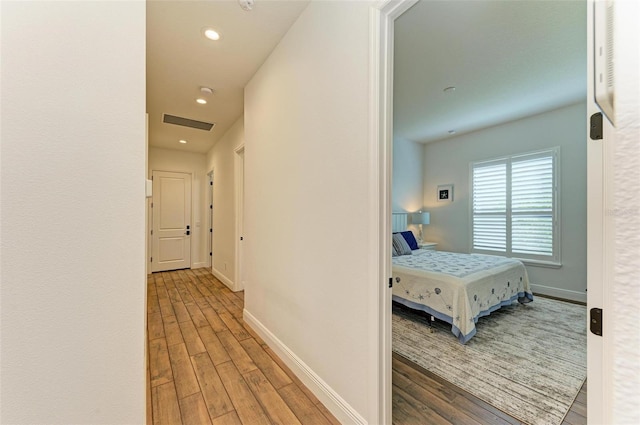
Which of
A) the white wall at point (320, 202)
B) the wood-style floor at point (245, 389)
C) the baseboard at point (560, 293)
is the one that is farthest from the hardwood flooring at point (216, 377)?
the baseboard at point (560, 293)

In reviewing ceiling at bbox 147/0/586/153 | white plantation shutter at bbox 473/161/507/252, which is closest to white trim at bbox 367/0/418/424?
ceiling at bbox 147/0/586/153

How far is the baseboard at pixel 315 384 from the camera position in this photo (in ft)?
4.65

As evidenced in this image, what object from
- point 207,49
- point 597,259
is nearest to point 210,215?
point 207,49

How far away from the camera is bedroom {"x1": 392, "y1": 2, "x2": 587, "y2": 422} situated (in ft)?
6.76

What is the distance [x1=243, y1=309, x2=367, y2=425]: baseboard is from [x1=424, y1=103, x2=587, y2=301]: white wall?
402 centimetres

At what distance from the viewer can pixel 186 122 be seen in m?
3.97

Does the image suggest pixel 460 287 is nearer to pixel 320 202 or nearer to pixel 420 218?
pixel 320 202

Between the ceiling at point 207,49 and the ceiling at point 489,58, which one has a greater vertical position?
the ceiling at point 489,58

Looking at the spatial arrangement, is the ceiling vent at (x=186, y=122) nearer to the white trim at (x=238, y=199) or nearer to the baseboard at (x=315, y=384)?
the white trim at (x=238, y=199)

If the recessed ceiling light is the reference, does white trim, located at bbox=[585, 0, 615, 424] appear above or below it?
below

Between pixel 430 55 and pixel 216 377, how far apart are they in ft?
11.1

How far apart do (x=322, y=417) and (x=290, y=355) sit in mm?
541

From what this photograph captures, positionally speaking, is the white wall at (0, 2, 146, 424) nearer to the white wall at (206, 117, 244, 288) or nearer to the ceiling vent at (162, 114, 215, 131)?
the white wall at (206, 117, 244, 288)

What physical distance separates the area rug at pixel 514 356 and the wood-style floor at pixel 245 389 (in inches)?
3.9
